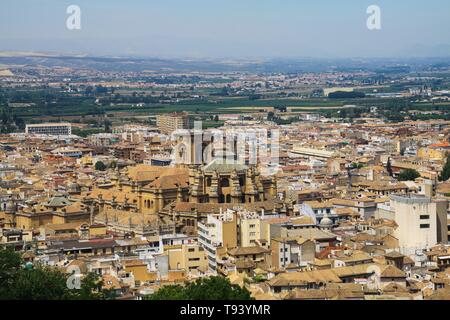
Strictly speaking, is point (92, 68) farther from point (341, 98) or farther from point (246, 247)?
point (246, 247)

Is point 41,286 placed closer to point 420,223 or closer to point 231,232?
point 231,232

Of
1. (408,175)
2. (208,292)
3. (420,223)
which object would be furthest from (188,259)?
(408,175)

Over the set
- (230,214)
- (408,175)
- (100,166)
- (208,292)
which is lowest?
(100,166)

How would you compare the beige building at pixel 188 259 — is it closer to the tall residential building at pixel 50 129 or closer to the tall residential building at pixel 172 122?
the tall residential building at pixel 172 122

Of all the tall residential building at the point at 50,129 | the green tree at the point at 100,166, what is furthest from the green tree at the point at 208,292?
the tall residential building at the point at 50,129

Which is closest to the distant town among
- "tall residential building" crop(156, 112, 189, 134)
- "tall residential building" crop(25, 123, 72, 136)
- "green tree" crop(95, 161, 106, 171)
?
"green tree" crop(95, 161, 106, 171)
